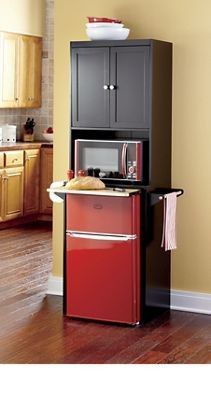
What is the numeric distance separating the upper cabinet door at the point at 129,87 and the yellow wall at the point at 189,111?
33 cm

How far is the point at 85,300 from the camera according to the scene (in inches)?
175

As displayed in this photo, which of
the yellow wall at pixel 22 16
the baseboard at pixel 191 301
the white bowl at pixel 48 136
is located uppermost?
the yellow wall at pixel 22 16

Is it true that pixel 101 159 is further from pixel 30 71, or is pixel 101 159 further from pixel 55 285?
pixel 30 71

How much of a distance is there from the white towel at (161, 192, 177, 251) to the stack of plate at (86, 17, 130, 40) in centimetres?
104

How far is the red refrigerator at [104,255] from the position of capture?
4277mm

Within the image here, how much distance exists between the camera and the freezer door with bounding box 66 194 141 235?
4.26m

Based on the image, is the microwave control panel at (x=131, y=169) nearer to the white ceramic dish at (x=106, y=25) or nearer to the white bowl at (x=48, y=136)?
the white ceramic dish at (x=106, y=25)

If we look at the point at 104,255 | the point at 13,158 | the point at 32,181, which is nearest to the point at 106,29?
the point at 104,255

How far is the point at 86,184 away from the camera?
4352mm

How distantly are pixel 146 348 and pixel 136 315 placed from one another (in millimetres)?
431

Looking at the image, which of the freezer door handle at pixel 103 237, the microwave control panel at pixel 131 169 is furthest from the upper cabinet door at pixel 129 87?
the freezer door handle at pixel 103 237

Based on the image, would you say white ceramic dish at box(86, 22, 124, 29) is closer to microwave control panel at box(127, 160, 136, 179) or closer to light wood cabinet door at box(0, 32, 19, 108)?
microwave control panel at box(127, 160, 136, 179)

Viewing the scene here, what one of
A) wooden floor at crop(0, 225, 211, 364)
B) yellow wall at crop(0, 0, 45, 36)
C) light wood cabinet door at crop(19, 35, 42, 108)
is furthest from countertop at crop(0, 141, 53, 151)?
wooden floor at crop(0, 225, 211, 364)
